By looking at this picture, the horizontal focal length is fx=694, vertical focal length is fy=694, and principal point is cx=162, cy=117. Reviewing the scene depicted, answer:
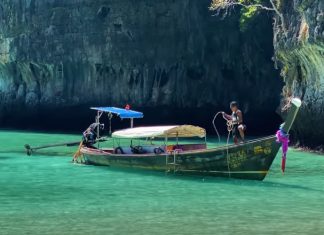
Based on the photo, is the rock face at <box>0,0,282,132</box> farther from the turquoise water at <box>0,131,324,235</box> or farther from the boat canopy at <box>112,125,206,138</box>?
the turquoise water at <box>0,131,324,235</box>

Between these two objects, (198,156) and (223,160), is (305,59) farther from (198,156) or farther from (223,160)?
(223,160)

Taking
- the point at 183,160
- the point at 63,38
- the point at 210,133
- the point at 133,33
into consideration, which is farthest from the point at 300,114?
the point at 63,38

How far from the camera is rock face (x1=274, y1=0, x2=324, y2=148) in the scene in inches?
1127

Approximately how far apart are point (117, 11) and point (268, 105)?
12266 millimetres

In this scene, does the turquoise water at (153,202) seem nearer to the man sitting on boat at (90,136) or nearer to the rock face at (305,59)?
the man sitting on boat at (90,136)

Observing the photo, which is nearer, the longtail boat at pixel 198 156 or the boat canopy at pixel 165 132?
the longtail boat at pixel 198 156

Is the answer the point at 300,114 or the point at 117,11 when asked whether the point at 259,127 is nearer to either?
the point at 117,11

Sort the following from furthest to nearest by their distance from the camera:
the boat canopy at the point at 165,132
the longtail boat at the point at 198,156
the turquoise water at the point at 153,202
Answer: the boat canopy at the point at 165,132 < the longtail boat at the point at 198,156 < the turquoise water at the point at 153,202

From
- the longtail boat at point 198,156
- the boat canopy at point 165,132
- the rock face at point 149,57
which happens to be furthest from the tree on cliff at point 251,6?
the longtail boat at point 198,156

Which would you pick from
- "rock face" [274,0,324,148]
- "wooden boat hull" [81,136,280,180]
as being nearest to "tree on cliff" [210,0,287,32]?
"rock face" [274,0,324,148]

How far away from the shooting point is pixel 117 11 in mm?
47875

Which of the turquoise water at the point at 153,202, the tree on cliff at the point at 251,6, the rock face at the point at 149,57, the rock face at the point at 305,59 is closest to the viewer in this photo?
the turquoise water at the point at 153,202

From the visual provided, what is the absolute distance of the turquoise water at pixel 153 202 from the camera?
13422 mm

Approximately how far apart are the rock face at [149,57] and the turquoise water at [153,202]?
75.8 feet
